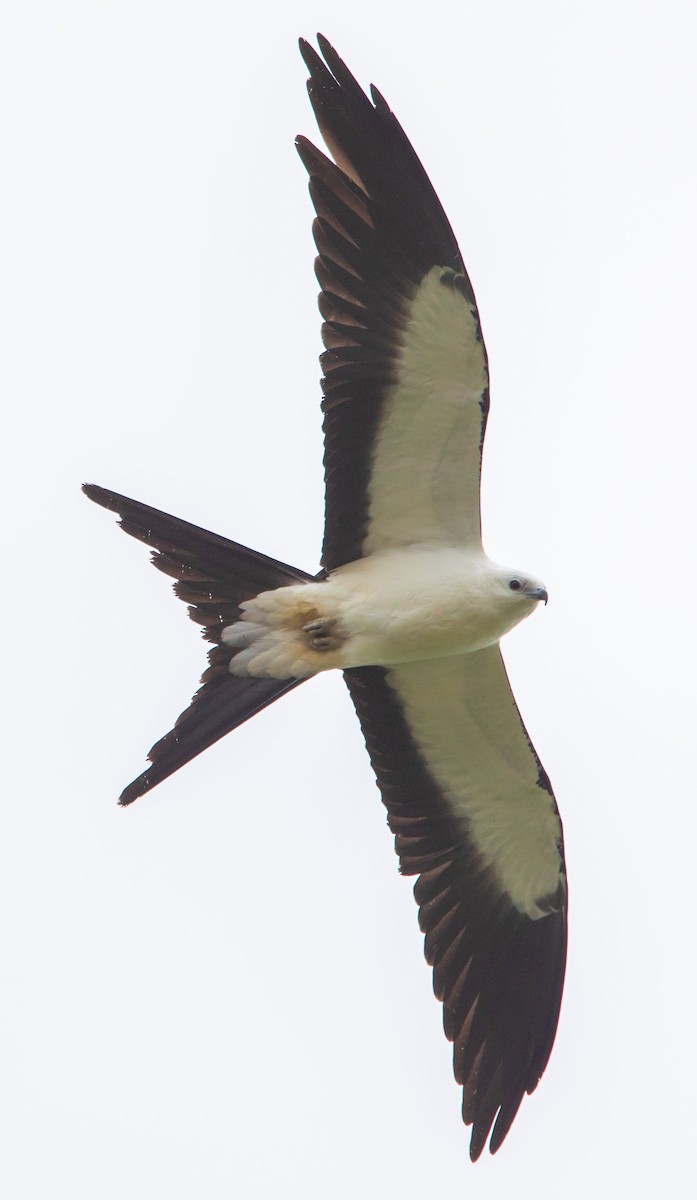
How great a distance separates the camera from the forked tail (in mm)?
7352

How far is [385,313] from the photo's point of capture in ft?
24.3

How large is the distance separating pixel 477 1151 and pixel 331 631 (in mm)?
2631

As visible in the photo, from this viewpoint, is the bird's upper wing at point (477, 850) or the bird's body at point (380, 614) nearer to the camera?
the bird's body at point (380, 614)

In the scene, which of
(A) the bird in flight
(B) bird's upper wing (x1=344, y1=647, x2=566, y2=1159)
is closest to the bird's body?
(A) the bird in flight

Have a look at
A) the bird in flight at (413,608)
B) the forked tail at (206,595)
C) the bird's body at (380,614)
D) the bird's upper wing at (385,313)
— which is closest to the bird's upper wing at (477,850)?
the bird in flight at (413,608)

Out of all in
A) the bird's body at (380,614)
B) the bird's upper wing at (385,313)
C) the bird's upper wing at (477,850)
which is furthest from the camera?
the bird's upper wing at (477,850)

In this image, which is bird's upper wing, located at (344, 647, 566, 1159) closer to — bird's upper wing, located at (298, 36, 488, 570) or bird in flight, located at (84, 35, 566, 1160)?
bird in flight, located at (84, 35, 566, 1160)

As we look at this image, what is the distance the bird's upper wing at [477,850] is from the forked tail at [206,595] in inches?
34.3

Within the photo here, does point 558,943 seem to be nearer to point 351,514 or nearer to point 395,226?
point 351,514

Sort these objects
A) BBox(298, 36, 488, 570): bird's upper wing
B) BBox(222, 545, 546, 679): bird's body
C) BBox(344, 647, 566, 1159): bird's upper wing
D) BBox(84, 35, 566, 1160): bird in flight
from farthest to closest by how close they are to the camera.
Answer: BBox(344, 647, 566, 1159): bird's upper wing
BBox(222, 545, 546, 679): bird's body
BBox(84, 35, 566, 1160): bird in flight
BBox(298, 36, 488, 570): bird's upper wing

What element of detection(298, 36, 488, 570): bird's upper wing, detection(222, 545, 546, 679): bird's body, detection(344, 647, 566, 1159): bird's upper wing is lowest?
detection(344, 647, 566, 1159): bird's upper wing

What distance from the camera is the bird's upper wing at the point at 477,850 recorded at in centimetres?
830

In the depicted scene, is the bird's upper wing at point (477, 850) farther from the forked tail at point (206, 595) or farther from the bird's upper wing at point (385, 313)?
the bird's upper wing at point (385, 313)

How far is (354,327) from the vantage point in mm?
7449
